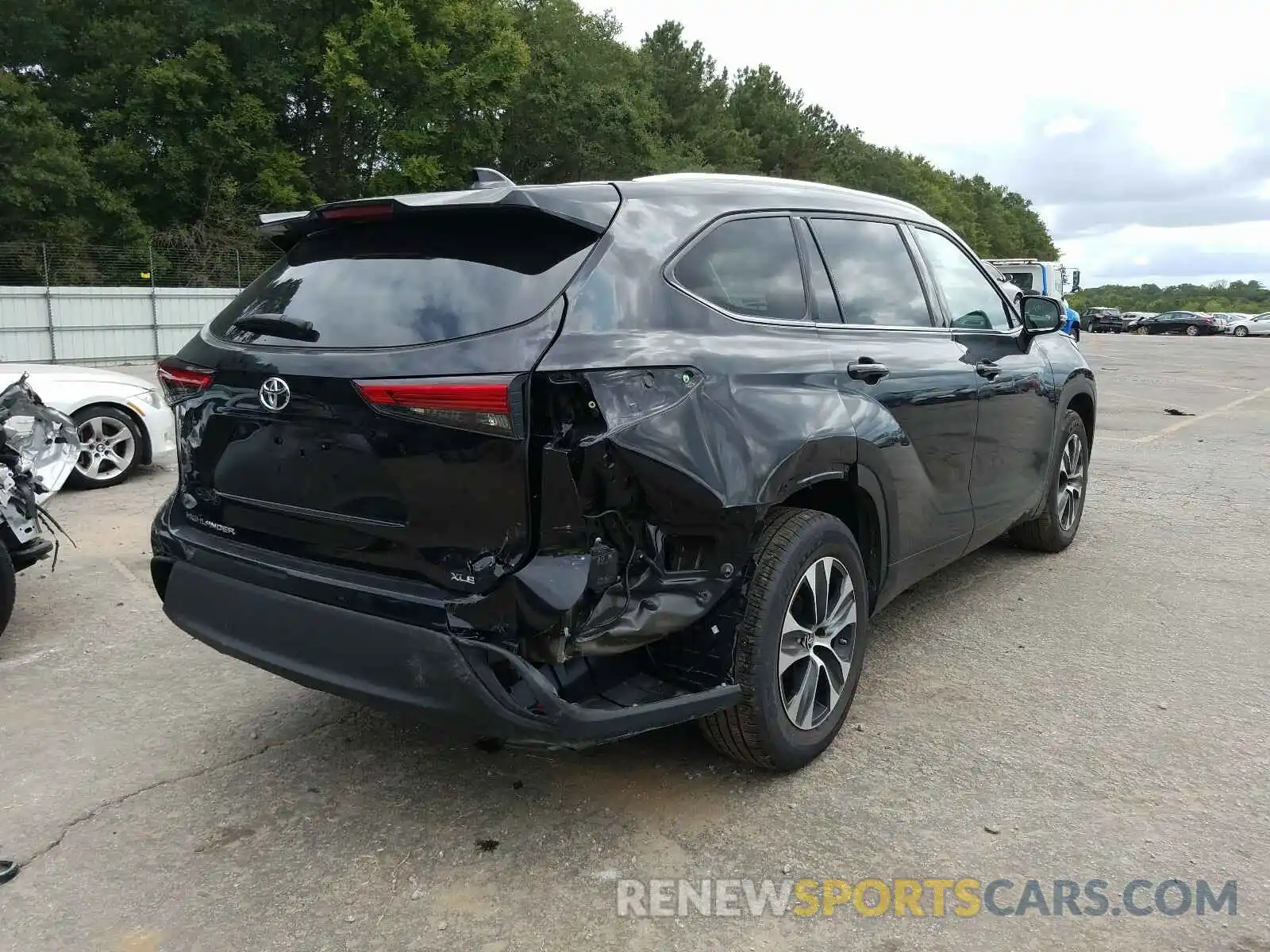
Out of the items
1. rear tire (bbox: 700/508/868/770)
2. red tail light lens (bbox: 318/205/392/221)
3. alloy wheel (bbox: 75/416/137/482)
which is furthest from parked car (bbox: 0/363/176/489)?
rear tire (bbox: 700/508/868/770)

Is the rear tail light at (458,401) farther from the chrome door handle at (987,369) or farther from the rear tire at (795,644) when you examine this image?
the chrome door handle at (987,369)

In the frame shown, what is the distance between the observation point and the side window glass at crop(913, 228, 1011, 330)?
4367 mm

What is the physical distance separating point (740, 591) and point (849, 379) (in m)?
→ 0.93

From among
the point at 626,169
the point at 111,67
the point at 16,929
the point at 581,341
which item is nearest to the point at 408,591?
the point at 581,341

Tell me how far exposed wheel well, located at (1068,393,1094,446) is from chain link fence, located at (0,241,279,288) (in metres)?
18.0

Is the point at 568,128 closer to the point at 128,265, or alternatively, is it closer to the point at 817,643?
the point at 128,265

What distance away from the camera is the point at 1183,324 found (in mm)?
55062

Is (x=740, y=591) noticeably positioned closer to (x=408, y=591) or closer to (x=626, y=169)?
(x=408, y=591)

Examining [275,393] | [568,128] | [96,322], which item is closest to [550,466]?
[275,393]

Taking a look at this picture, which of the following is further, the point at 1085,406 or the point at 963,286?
the point at 1085,406

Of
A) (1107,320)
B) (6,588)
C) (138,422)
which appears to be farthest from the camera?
(1107,320)

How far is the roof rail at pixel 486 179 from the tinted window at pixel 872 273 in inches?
47.2

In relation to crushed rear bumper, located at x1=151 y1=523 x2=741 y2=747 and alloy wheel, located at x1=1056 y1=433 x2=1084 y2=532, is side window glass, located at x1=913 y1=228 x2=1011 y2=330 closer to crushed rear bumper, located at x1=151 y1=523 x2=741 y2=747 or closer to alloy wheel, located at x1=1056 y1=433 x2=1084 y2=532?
alloy wheel, located at x1=1056 y1=433 x2=1084 y2=532

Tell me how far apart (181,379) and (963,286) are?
10.9 ft
